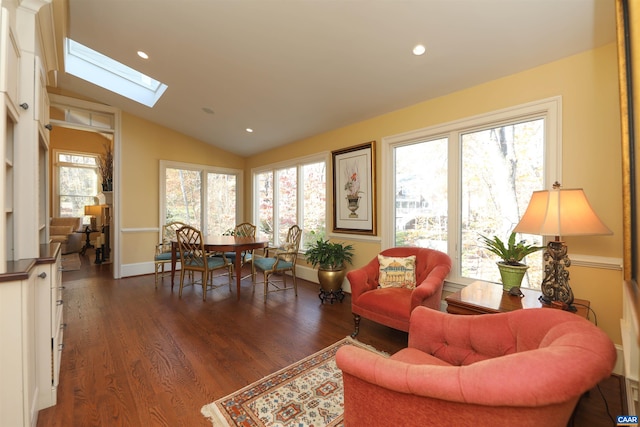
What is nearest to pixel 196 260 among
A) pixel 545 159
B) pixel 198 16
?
pixel 198 16

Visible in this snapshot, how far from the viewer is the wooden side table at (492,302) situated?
1829 millimetres

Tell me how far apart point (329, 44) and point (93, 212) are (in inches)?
333

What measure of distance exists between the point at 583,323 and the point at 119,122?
20.6 feet

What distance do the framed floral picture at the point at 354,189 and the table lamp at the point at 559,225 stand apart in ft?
6.48

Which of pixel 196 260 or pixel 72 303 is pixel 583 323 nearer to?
pixel 196 260

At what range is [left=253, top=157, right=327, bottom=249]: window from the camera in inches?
182

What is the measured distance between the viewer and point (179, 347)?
2.49 m

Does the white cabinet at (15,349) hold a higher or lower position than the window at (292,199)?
lower

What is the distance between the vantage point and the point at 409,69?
264 cm

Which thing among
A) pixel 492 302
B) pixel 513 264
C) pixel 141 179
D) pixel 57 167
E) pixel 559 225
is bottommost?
pixel 492 302

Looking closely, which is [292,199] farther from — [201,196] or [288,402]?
[288,402]

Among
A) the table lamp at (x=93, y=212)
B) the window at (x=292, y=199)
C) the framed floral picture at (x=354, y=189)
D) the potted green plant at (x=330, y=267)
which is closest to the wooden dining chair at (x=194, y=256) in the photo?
the potted green plant at (x=330, y=267)

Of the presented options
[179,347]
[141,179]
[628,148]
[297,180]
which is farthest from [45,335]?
[141,179]

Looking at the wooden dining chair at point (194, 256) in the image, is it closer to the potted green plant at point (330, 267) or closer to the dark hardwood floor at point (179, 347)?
the dark hardwood floor at point (179, 347)
